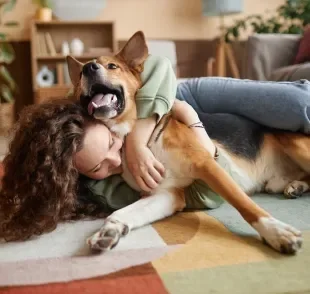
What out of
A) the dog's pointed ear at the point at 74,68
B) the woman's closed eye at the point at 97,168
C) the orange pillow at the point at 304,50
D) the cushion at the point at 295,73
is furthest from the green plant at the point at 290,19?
the woman's closed eye at the point at 97,168

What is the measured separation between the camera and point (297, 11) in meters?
4.55

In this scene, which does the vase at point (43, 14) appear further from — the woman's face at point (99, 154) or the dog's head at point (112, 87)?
the woman's face at point (99, 154)

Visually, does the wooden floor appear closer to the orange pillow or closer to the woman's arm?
the woman's arm

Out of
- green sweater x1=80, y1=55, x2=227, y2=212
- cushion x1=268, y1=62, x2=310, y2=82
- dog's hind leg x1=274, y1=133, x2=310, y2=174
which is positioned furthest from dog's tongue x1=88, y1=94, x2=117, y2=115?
cushion x1=268, y1=62, x2=310, y2=82

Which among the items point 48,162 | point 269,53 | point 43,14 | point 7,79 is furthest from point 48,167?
point 43,14

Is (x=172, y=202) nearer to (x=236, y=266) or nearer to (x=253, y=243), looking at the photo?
(x=253, y=243)

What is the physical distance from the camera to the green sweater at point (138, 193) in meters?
1.62

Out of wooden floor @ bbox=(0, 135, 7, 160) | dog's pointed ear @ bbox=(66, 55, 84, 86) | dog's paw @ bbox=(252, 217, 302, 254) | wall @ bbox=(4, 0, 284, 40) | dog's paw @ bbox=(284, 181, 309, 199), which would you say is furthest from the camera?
wall @ bbox=(4, 0, 284, 40)

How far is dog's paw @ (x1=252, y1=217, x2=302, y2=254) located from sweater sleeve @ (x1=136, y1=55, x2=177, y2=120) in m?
0.56

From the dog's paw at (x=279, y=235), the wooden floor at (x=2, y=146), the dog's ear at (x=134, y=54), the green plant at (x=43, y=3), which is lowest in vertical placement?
the wooden floor at (x=2, y=146)

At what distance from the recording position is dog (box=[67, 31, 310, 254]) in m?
1.31

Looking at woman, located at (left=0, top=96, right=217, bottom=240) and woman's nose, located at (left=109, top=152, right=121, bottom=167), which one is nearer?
woman, located at (left=0, top=96, right=217, bottom=240)

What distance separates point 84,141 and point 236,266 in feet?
2.12

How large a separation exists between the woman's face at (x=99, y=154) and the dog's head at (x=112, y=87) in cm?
5
